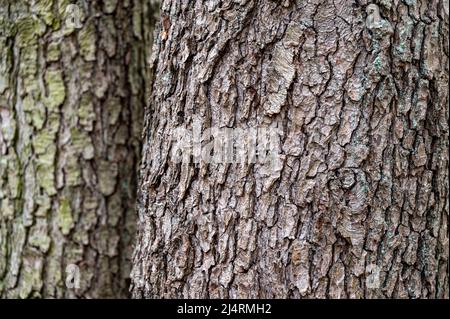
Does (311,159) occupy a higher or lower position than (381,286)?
higher

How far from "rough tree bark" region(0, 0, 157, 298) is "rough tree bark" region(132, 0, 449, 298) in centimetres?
63

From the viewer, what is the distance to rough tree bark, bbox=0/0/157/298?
239 centimetres

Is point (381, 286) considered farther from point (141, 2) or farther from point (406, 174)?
point (141, 2)

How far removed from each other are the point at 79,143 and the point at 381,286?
4.33 feet

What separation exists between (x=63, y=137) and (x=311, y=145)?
44.6 inches

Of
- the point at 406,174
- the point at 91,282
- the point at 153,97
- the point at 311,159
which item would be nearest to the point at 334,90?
the point at 311,159

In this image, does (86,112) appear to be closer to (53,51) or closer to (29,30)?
(53,51)

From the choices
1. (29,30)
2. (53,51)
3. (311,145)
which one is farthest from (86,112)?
(311,145)

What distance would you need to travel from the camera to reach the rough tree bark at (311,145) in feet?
5.66

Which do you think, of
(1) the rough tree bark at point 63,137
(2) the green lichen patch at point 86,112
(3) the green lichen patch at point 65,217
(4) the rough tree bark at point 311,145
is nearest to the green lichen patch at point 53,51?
(1) the rough tree bark at point 63,137

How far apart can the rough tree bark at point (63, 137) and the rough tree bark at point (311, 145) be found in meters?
0.63

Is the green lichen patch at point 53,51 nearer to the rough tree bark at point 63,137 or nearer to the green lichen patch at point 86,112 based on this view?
the rough tree bark at point 63,137

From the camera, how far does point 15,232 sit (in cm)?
245

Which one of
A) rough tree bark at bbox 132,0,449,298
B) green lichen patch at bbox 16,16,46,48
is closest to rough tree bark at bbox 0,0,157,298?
green lichen patch at bbox 16,16,46,48
